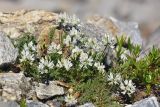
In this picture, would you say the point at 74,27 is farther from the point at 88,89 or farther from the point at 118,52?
the point at 88,89

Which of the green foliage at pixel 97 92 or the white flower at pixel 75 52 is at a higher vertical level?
the white flower at pixel 75 52

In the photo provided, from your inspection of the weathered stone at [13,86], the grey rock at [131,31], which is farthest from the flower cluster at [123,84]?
the grey rock at [131,31]

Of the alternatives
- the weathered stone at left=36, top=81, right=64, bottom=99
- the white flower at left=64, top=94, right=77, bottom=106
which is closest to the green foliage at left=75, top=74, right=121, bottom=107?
the white flower at left=64, top=94, right=77, bottom=106

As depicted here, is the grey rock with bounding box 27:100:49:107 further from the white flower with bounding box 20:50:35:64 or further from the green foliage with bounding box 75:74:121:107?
the white flower with bounding box 20:50:35:64

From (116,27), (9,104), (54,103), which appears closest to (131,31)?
(116,27)

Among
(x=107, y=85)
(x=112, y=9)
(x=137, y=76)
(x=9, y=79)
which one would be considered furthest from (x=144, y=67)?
(x=112, y=9)

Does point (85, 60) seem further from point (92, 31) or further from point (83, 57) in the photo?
point (92, 31)

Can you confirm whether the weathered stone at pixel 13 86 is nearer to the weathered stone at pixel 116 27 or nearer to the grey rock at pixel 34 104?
the grey rock at pixel 34 104
